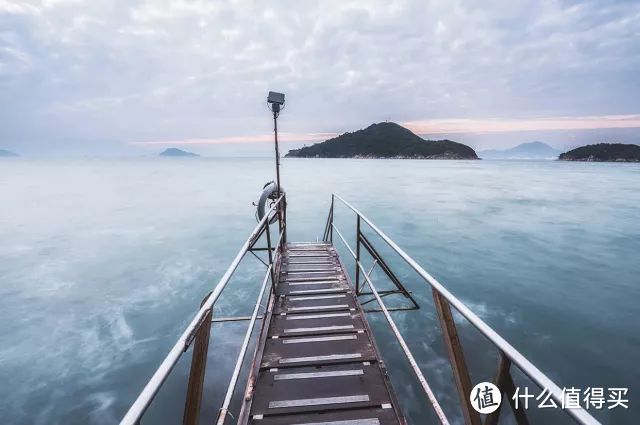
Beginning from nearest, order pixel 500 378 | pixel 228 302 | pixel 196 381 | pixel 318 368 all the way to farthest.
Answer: pixel 500 378
pixel 196 381
pixel 318 368
pixel 228 302

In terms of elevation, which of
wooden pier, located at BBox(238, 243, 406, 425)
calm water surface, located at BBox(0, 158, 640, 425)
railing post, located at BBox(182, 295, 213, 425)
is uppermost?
railing post, located at BBox(182, 295, 213, 425)


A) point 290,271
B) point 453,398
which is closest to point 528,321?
point 453,398

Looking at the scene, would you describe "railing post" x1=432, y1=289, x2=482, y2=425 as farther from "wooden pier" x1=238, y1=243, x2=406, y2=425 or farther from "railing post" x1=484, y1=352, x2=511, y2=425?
"wooden pier" x1=238, y1=243, x2=406, y2=425

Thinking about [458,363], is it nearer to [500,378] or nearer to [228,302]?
[500,378]

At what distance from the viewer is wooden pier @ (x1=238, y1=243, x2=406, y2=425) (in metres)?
3.08

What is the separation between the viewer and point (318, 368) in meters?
3.72

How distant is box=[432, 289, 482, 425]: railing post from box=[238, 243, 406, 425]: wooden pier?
1.29 meters

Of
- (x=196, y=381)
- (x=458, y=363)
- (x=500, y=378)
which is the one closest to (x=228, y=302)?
(x=196, y=381)

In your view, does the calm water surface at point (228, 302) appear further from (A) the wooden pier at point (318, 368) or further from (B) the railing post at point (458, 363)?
(B) the railing post at point (458, 363)

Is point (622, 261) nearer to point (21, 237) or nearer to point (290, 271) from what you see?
point (290, 271)

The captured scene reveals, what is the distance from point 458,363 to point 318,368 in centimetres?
211

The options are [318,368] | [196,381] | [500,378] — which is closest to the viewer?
[500,378]

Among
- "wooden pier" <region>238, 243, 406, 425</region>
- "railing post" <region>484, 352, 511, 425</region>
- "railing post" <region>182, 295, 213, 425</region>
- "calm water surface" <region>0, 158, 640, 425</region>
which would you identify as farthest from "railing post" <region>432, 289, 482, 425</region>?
"calm water surface" <region>0, 158, 640, 425</region>

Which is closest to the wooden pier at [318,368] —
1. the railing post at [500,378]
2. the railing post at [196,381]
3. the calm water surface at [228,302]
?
the railing post at [196,381]
